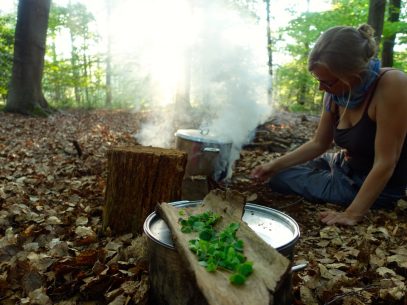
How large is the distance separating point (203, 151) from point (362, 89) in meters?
1.46

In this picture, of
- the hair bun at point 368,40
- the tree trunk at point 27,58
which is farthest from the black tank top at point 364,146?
the tree trunk at point 27,58

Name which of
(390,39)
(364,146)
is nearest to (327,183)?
(364,146)

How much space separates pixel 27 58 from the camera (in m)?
9.30

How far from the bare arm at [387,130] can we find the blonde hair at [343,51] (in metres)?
0.30

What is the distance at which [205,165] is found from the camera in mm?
3465

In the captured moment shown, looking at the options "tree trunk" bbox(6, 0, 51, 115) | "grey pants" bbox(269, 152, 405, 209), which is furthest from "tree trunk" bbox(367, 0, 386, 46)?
"tree trunk" bbox(6, 0, 51, 115)

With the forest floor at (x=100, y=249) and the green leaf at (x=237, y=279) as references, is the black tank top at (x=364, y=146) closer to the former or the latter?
the forest floor at (x=100, y=249)

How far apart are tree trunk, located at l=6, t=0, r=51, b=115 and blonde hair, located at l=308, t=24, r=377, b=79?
8285 millimetres

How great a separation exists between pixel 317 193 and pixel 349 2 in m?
9.74

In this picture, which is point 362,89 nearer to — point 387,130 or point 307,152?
point 387,130

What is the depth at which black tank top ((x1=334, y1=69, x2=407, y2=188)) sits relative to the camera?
3.02 m

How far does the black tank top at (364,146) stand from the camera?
119 inches

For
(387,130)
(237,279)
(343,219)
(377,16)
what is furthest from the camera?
(377,16)

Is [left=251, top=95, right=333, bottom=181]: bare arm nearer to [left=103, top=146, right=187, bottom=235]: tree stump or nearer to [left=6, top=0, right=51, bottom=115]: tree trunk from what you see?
[left=103, top=146, right=187, bottom=235]: tree stump
